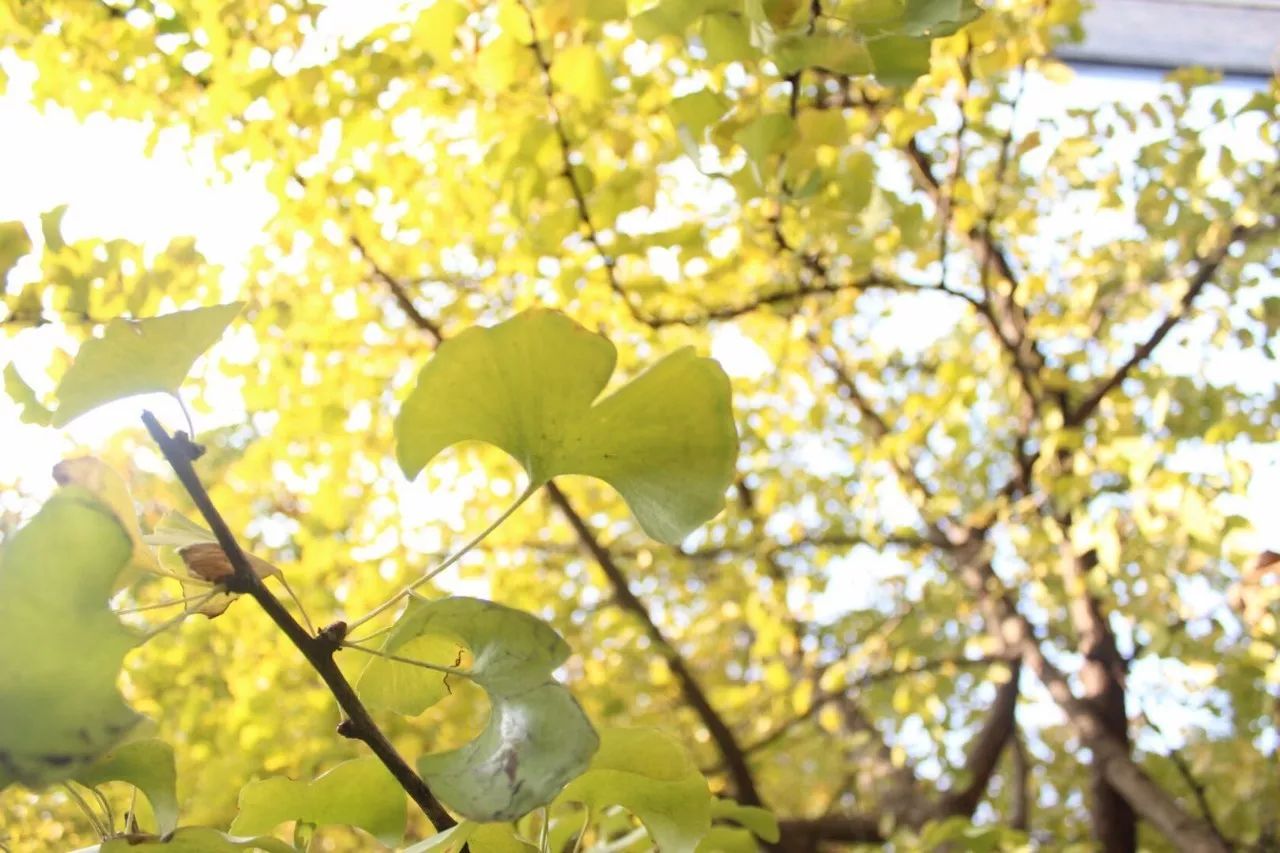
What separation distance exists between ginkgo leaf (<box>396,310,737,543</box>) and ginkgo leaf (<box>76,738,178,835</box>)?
0.11 metres

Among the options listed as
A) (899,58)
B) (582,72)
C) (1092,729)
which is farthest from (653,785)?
(1092,729)

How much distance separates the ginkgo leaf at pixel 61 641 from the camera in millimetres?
226

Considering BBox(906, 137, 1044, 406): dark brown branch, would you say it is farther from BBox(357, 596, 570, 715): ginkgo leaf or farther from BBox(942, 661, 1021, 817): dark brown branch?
BBox(357, 596, 570, 715): ginkgo leaf

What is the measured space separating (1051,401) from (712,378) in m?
1.22

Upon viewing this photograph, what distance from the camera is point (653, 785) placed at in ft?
1.05

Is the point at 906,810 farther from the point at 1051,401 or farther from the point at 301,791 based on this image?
the point at 301,791

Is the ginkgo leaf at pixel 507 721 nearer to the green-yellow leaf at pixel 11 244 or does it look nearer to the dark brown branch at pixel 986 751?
the green-yellow leaf at pixel 11 244

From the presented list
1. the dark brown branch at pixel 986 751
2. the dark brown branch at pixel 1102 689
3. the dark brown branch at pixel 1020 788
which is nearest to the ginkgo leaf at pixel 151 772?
the dark brown branch at pixel 1102 689

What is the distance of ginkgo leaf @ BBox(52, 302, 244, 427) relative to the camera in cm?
26

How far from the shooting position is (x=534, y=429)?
29cm

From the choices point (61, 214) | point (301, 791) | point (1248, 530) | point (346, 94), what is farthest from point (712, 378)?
point (346, 94)

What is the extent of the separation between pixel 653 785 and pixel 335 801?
101 mm

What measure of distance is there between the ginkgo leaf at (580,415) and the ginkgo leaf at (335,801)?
0.34ft

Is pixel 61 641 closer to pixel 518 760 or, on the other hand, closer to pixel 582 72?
pixel 518 760
